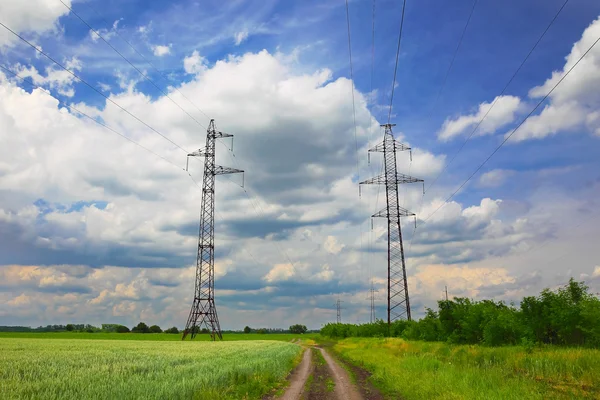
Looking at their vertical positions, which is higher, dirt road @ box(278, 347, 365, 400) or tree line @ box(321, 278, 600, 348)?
tree line @ box(321, 278, 600, 348)

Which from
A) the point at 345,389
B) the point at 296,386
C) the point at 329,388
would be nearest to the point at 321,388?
the point at 329,388

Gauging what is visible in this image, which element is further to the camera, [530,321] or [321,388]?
[530,321]

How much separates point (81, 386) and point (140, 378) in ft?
10.7

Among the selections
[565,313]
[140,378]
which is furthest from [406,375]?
[140,378]

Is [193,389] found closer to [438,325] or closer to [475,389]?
[475,389]

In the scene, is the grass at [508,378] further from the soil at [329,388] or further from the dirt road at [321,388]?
the dirt road at [321,388]

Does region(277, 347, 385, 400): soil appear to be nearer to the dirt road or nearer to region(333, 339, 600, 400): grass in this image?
the dirt road

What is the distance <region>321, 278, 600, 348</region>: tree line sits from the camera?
2625cm

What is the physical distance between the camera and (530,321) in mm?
30688

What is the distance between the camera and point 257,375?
24.2 m

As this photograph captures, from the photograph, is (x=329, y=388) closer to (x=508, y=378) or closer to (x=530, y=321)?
(x=508, y=378)

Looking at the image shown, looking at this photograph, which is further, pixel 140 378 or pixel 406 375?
pixel 406 375

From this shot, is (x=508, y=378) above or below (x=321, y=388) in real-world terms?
above

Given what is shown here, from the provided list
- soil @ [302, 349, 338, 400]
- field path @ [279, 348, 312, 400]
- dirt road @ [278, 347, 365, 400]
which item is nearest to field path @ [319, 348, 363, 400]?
dirt road @ [278, 347, 365, 400]
